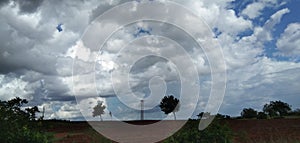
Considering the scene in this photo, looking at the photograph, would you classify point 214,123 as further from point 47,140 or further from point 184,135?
point 47,140

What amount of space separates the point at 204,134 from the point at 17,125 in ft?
13.8

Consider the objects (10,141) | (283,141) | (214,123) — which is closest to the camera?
(10,141)

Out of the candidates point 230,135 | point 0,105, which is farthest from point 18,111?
point 230,135

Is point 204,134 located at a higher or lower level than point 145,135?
lower

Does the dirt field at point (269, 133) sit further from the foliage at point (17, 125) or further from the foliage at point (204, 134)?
the foliage at point (17, 125)

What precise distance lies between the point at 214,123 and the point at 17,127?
455cm

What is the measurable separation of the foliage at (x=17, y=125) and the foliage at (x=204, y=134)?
3.04 meters

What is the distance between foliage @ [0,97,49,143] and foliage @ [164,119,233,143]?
9.97 ft

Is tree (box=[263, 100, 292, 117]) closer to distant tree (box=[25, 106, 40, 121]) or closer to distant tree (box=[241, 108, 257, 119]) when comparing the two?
distant tree (box=[241, 108, 257, 119])

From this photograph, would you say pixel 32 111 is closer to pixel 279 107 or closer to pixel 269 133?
pixel 269 133

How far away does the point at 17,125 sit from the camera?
7660mm

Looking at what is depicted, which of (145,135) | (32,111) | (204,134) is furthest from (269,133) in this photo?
(32,111)

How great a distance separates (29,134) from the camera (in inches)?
298

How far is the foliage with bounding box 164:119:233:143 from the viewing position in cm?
838
